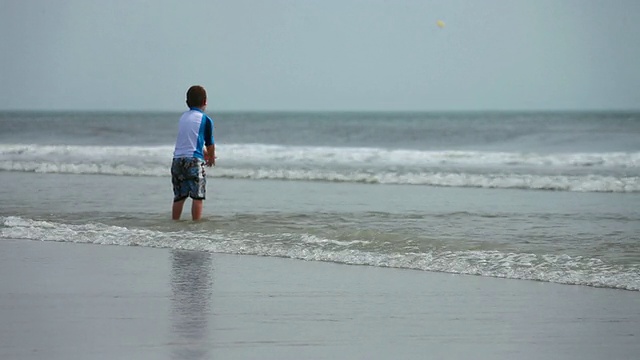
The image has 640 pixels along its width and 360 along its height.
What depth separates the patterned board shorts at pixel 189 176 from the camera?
29.1 feet

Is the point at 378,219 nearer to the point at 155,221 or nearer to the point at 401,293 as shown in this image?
the point at 155,221

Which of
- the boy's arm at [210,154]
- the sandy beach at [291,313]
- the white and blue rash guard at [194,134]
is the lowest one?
the sandy beach at [291,313]

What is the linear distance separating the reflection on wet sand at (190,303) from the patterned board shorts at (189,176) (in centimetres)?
167

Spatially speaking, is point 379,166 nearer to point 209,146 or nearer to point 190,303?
point 209,146

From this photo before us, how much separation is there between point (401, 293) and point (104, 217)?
4826mm

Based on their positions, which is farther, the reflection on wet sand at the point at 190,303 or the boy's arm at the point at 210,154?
the boy's arm at the point at 210,154

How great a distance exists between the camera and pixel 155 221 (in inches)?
358

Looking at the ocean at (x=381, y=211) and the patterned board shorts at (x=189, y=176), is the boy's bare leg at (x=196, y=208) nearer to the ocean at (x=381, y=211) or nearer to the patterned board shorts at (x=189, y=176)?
the patterned board shorts at (x=189, y=176)

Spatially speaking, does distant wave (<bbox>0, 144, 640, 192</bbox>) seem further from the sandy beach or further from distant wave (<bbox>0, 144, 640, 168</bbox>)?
the sandy beach

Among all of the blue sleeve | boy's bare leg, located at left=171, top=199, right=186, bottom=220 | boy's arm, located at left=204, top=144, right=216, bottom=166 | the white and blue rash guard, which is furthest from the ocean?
the blue sleeve

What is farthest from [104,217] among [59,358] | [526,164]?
→ [526,164]

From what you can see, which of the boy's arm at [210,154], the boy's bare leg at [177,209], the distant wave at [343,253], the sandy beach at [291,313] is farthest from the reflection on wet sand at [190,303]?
the boy's bare leg at [177,209]

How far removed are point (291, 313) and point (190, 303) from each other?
0.66 m

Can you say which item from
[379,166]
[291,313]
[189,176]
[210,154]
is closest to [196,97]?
[210,154]
